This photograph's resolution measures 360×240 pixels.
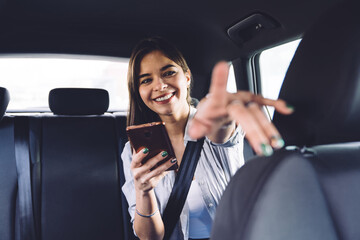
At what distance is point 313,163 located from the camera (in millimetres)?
769

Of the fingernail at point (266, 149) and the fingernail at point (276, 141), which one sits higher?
the fingernail at point (276, 141)

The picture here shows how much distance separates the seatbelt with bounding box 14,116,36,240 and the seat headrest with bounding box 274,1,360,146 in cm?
154

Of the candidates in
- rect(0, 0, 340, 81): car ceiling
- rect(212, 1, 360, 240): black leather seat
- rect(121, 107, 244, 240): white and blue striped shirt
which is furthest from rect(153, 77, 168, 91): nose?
rect(212, 1, 360, 240): black leather seat

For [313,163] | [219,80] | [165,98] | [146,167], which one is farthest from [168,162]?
[219,80]

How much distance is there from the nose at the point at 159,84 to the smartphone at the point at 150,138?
35 centimetres

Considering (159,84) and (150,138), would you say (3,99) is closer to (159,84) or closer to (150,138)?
(159,84)

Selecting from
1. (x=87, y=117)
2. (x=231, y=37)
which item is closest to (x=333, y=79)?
(x=231, y=37)

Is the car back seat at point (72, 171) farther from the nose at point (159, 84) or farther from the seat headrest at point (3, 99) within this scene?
the nose at point (159, 84)

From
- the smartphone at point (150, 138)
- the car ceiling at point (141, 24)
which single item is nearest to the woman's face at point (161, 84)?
the smartphone at point (150, 138)

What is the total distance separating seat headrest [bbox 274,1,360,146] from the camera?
0.74 metres

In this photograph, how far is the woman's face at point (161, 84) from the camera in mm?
1584

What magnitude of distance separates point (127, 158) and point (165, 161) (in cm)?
50

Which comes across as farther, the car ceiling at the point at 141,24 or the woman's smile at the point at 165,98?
the car ceiling at the point at 141,24

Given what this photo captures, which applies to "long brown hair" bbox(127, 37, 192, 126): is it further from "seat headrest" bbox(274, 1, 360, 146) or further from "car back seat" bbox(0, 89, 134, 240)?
"seat headrest" bbox(274, 1, 360, 146)
